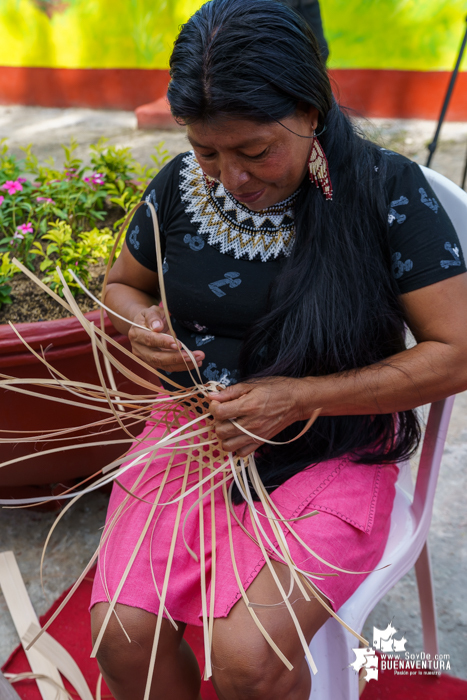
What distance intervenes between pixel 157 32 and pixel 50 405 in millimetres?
4409

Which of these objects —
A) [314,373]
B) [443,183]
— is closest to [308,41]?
[443,183]

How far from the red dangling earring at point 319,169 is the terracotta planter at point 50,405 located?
0.66m

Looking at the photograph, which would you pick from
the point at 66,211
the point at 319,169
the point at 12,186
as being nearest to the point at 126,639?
the point at 319,169

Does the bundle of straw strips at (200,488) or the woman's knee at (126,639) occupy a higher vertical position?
the bundle of straw strips at (200,488)

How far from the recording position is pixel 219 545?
3.94 ft

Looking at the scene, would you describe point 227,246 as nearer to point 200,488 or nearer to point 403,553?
point 200,488

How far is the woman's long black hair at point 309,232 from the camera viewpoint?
1.05 meters

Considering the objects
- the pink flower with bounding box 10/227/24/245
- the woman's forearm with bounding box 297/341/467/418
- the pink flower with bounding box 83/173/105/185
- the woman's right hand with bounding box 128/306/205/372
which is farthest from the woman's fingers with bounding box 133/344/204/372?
the pink flower with bounding box 83/173/105/185

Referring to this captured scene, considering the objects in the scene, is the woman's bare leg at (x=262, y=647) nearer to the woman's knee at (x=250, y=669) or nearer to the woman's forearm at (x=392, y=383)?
the woman's knee at (x=250, y=669)

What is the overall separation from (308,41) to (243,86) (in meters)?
Result: 0.16

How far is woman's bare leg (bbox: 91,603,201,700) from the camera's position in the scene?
1139mm

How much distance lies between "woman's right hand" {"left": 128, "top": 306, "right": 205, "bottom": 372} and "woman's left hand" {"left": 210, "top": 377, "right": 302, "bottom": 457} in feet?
0.37

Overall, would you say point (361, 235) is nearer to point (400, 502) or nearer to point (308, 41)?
point (308, 41)

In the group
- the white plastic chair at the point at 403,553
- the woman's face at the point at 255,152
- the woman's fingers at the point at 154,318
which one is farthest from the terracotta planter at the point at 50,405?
the white plastic chair at the point at 403,553
